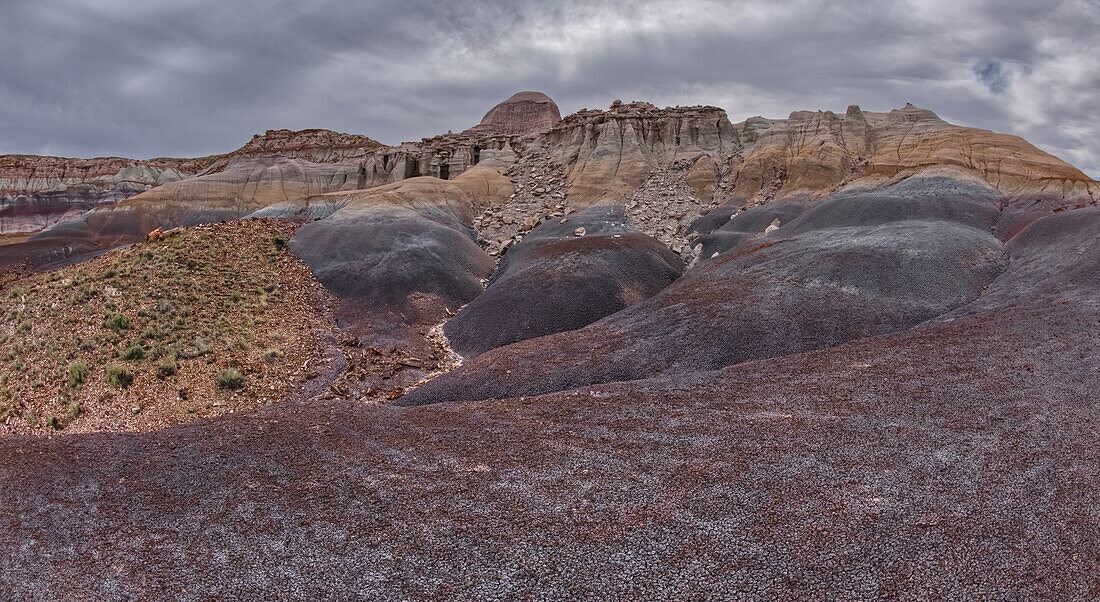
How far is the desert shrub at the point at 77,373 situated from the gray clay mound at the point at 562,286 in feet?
37.0

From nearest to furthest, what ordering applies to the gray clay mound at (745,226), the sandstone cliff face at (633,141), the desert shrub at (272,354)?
the desert shrub at (272,354) < the gray clay mound at (745,226) < the sandstone cliff face at (633,141)

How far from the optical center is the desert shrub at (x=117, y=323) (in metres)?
17.0

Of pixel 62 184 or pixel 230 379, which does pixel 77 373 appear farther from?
pixel 62 184

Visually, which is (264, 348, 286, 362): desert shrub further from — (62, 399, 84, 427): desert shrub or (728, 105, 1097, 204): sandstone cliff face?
(728, 105, 1097, 204): sandstone cliff face

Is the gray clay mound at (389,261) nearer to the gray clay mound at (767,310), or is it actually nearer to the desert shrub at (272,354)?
the desert shrub at (272,354)

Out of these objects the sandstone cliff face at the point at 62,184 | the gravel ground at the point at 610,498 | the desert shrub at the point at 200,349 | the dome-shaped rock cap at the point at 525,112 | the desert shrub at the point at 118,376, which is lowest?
the gravel ground at the point at 610,498

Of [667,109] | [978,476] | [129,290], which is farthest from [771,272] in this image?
[667,109]

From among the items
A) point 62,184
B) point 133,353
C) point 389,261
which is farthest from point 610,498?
point 62,184

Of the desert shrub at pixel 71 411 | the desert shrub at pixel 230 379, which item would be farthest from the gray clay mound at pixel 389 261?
the desert shrub at pixel 71 411

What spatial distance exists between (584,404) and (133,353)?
43.5 feet

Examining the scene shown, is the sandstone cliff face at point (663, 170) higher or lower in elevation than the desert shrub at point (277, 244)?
higher

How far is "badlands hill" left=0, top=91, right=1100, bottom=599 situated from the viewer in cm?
653

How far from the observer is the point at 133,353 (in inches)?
639

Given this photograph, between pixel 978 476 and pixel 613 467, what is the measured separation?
488 centimetres
